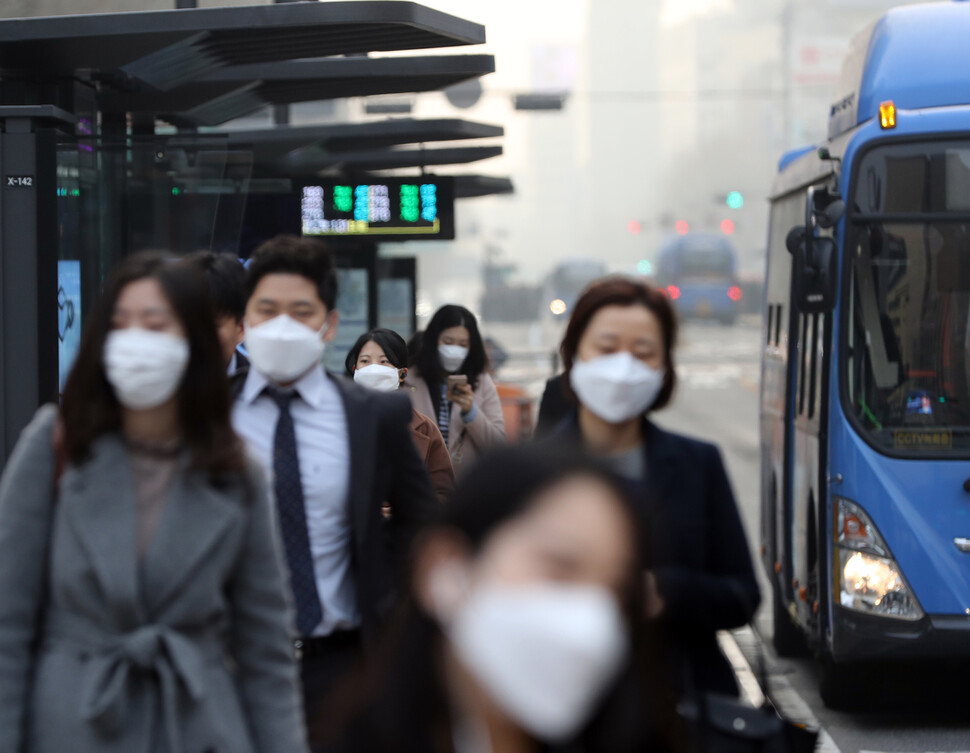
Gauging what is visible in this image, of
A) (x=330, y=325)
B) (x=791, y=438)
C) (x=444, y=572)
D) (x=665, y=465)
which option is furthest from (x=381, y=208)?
(x=444, y=572)

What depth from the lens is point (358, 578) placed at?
141 inches

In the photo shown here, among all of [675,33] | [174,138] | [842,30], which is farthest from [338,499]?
[675,33]

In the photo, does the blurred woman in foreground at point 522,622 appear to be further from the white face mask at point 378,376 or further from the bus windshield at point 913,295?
the bus windshield at point 913,295

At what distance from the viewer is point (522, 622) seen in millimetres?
1527

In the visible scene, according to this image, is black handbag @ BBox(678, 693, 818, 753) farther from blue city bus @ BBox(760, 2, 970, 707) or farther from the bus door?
the bus door

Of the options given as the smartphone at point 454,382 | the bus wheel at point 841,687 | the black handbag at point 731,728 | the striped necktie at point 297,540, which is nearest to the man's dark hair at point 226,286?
the striped necktie at point 297,540

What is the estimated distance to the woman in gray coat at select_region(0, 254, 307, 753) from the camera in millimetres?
2641

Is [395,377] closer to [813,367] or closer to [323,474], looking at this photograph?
[323,474]

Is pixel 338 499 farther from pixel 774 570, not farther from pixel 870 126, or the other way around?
pixel 774 570

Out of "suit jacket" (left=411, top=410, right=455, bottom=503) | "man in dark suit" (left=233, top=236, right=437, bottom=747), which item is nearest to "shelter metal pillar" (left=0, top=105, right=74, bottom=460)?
"suit jacket" (left=411, top=410, right=455, bottom=503)

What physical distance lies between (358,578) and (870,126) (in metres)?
4.78

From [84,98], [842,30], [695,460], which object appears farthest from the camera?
[842,30]

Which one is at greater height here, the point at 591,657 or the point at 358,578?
the point at 591,657

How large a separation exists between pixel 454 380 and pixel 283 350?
13.4 ft
